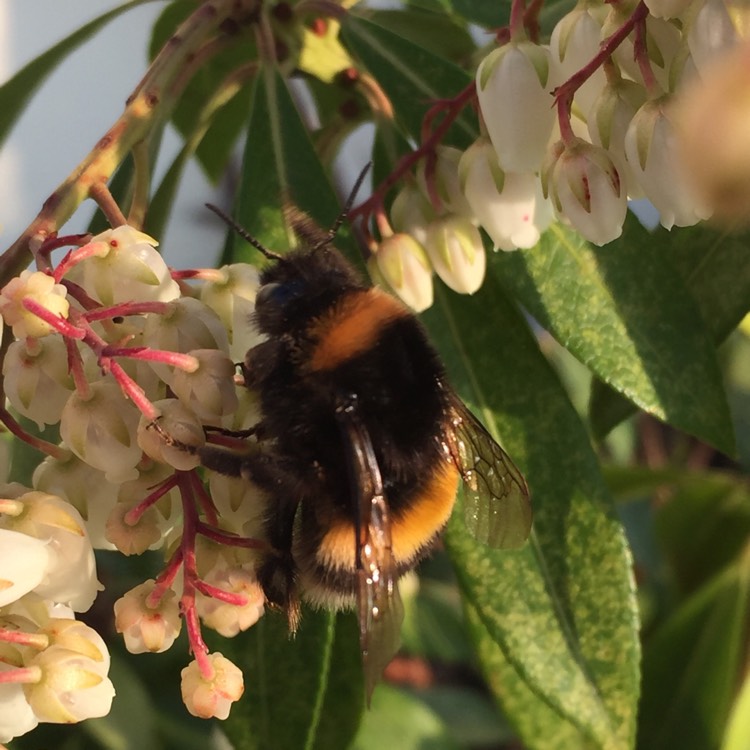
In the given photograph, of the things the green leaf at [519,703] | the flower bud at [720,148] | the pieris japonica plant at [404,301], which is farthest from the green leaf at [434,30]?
the flower bud at [720,148]

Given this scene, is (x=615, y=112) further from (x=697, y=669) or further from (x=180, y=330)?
(x=697, y=669)

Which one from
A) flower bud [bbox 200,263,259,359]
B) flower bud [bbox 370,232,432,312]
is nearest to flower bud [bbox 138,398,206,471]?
flower bud [bbox 200,263,259,359]

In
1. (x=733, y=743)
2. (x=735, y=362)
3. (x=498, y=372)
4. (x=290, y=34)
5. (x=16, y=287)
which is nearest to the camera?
(x=16, y=287)

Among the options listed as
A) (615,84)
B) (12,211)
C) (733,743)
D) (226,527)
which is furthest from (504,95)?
(12,211)

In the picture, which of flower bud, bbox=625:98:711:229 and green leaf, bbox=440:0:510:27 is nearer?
flower bud, bbox=625:98:711:229

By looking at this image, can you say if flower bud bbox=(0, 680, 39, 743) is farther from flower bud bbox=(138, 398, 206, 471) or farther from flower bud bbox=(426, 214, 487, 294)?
flower bud bbox=(426, 214, 487, 294)

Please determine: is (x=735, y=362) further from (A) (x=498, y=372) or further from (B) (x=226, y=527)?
(B) (x=226, y=527)

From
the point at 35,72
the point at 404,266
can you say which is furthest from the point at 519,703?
the point at 35,72
